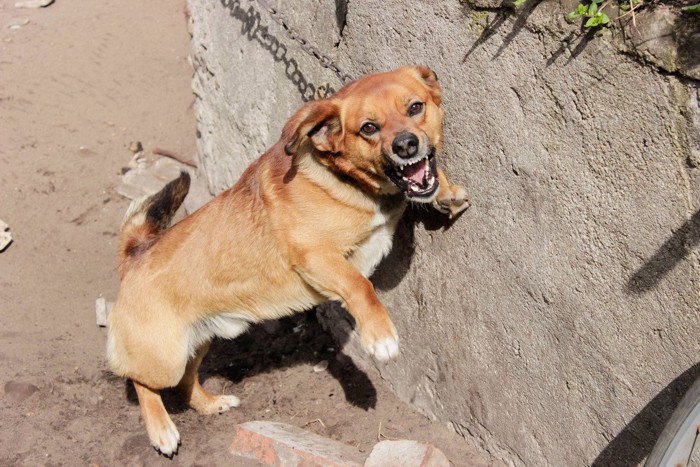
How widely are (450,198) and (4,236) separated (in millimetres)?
4281

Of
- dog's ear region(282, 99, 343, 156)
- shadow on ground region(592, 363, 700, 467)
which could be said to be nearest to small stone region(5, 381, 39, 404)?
dog's ear region(282, 99, 343, 156)

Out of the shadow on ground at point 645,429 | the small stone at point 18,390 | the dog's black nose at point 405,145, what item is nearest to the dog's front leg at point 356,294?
the dog's black nose at point 405,145

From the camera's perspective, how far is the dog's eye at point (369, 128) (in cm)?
349

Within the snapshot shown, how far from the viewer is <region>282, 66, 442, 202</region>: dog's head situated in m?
3.42

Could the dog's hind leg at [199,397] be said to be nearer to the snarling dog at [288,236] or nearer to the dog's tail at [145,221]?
the snarling dog at [288,236]

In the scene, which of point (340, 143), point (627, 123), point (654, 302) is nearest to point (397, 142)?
point (340, 143)

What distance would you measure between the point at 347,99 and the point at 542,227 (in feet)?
3.45

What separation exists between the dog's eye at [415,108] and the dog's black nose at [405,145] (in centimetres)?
19

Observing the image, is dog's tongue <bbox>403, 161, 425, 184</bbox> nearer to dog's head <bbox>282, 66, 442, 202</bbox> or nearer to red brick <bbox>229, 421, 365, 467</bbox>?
dog's head <bbox>282, 66, 442, 202</bbox>

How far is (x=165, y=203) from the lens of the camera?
479cm

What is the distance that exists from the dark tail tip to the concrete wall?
1002 millimetres

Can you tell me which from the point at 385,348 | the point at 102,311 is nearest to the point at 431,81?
the point at 385,348

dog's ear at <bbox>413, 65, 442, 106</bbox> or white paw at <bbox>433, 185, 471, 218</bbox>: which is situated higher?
dog's ear at <bbox>413, 65, 442, 106</bbox>

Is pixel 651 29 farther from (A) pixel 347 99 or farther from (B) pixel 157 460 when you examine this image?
(B) pixel 157 460
